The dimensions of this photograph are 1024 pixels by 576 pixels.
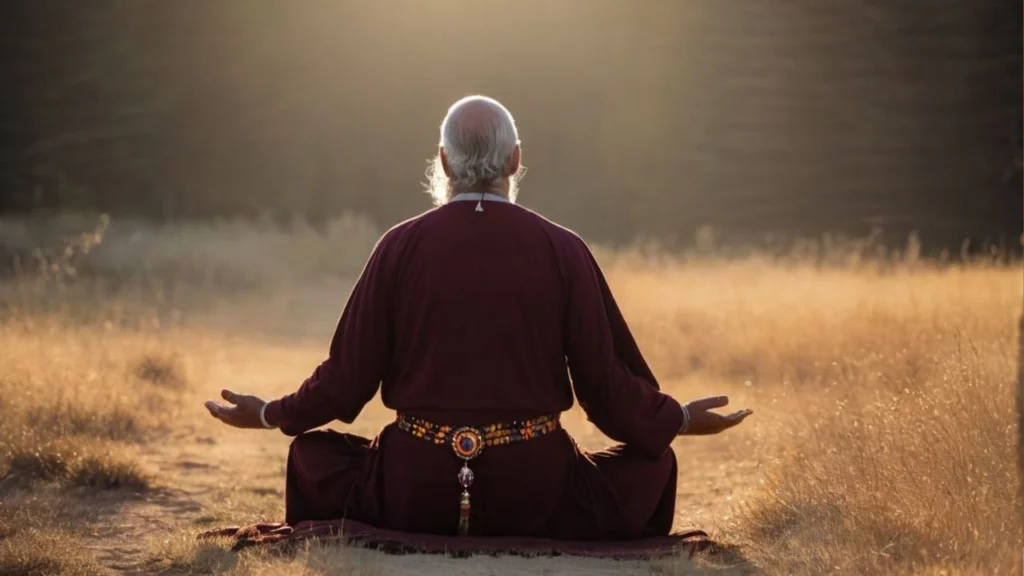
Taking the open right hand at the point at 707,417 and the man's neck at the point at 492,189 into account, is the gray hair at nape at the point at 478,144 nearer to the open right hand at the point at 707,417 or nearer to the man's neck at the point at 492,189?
the man's neck at the point at 492,189

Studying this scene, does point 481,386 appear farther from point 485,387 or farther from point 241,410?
point 241,410

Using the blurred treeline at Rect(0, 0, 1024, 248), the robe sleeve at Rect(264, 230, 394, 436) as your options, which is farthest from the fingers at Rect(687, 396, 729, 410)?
the blurred treeline at Rect(0, 0, 1024, 248)

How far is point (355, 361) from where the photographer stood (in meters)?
3.80

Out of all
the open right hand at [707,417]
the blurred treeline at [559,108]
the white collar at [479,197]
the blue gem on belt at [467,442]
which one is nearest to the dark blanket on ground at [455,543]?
the blue gem on belt at [467,442]

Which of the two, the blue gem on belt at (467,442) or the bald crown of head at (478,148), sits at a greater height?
the bald crown of head at (478,148)

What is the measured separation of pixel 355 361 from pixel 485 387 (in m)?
0.42

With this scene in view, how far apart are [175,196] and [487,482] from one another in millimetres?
19353

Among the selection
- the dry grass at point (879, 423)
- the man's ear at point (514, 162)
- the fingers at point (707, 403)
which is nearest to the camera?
the dry grass at point (879, 423)

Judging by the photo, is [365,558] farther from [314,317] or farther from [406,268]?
[314,317]

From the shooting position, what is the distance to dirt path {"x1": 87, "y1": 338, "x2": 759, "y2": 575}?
146 inches

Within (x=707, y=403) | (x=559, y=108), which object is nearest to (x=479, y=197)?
(x=707, y=403)

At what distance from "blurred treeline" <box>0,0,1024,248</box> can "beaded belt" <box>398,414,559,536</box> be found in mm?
15209

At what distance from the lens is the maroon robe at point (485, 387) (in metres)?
3.73

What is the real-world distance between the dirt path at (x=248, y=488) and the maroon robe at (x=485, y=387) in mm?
255
